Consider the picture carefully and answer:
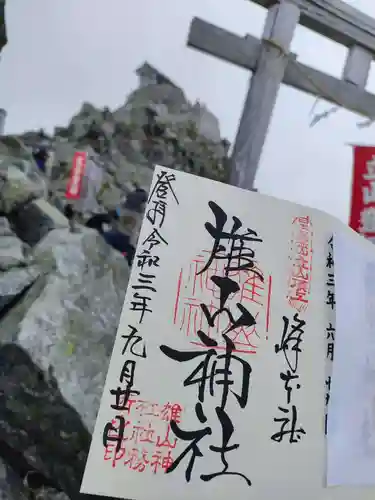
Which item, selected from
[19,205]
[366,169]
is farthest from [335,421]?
[19,205]

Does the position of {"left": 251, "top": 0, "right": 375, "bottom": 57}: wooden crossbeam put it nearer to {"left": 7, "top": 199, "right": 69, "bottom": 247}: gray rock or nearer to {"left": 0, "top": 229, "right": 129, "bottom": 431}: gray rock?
{"left": 0, "top": 229, "right": 129, "bottom": 431}: gray rock

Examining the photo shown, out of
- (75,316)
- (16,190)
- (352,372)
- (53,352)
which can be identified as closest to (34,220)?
(16,190)

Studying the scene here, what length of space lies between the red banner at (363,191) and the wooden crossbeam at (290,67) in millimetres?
222

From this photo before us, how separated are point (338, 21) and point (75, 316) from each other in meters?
2.03

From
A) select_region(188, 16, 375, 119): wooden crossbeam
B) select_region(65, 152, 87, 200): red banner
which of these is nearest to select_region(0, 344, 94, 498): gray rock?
select_region(188, 16, 375, 119): wooden crossbeam

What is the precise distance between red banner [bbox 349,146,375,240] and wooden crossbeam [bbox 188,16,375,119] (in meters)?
0.22

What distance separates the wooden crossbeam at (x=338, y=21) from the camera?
8.13 feet

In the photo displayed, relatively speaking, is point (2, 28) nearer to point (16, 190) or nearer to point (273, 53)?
point (16, 190)

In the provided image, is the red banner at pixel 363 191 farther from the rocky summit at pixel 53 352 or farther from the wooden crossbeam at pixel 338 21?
the rocky summit at pixel 53 352

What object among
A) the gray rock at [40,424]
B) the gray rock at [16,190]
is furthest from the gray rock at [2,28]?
the gray rock at [40,424]

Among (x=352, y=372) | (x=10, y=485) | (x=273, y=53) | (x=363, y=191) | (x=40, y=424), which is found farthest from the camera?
(x=363, y=191)

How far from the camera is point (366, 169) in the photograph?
8.70 feet

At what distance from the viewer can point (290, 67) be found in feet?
8.13

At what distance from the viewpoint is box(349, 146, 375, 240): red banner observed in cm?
259
